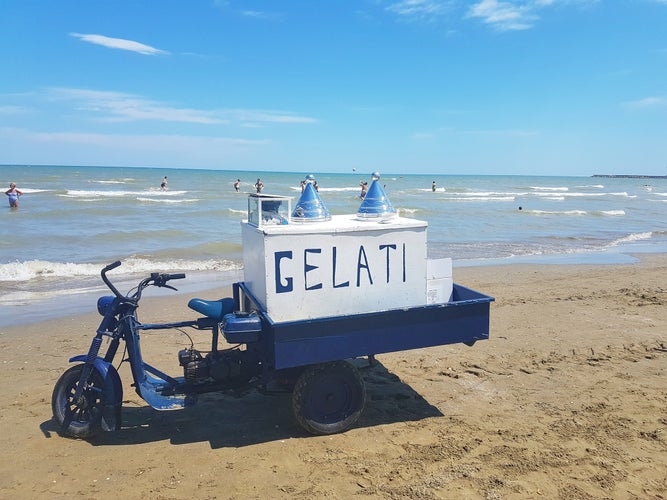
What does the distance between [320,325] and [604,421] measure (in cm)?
272

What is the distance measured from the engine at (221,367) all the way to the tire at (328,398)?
518 millimetres

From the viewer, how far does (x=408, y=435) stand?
4312mm

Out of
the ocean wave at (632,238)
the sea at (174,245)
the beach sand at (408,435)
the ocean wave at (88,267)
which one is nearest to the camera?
the beach sand at (408,435)

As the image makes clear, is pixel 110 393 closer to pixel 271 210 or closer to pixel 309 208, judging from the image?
pixel 271 210

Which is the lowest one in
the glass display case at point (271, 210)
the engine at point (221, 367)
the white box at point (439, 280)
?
the engine at point (221, 367)

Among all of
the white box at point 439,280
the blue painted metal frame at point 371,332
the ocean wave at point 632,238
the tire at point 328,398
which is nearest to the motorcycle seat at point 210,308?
the blue painted metal frame at point 371,332

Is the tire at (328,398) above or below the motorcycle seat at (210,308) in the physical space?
below

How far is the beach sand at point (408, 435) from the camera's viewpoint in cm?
361

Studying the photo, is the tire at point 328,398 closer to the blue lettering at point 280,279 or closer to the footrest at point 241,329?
the footrest at point 241,329

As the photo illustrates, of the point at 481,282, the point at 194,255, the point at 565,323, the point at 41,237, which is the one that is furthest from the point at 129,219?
the point at 565,323

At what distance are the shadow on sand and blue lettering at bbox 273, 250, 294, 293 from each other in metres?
1.31

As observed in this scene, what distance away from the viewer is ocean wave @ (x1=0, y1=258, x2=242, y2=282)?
11.3 m

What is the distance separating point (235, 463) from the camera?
390 centimetres

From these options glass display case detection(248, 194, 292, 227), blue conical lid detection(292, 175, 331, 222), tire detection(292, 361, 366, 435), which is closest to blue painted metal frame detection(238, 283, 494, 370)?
tire detection(292, 361, 366, 435)
